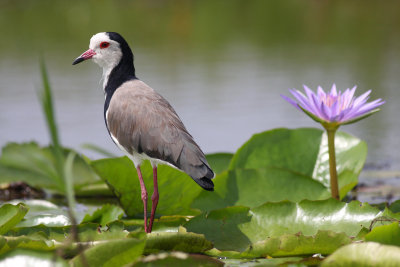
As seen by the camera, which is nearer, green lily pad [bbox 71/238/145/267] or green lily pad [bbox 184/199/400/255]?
green lily pad [bbox 71/238/145/267]

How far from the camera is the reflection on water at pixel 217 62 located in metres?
5.35

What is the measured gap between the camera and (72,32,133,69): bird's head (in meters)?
3.19

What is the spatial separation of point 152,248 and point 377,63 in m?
5.53

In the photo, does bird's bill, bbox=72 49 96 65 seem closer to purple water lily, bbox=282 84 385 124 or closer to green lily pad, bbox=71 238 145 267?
purple water lily, bbox=282 84 385 124

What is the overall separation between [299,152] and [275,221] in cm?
78

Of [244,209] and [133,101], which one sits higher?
[133,101]

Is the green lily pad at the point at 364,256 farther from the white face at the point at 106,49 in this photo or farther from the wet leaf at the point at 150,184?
the white face at the point at 106,49

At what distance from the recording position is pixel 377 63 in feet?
24.4

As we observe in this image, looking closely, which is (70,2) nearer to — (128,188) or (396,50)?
(396,50)

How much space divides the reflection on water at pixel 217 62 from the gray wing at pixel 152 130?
177 centimetres

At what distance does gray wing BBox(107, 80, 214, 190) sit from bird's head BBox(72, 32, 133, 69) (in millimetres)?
169

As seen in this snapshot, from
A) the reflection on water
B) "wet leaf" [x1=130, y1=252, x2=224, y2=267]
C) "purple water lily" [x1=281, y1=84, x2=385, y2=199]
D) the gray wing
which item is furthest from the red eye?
the reflection on water

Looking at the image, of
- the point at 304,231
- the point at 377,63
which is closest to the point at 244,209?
the point at 304,231

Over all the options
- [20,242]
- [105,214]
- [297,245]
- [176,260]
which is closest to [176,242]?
[176,260]
